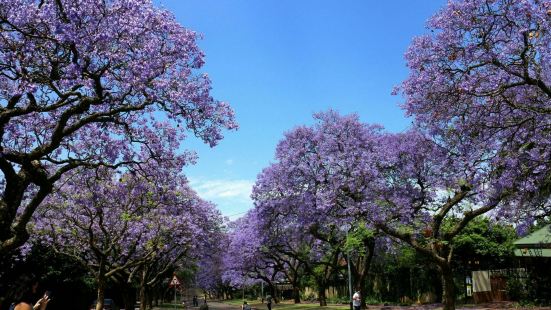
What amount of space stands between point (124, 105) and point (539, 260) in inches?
926

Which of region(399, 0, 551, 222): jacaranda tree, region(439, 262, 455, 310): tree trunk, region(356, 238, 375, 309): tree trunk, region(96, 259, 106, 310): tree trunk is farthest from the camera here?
region(356, 238, 375, 309): tree trunk

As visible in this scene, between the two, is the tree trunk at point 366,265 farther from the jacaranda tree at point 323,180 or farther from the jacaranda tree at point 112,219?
the jacaranda tree at point 112,219

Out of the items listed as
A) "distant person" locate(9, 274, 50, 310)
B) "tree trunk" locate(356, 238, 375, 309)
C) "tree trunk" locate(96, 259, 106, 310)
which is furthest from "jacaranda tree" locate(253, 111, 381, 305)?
"distant person" locate(9, 274, 50, 310)

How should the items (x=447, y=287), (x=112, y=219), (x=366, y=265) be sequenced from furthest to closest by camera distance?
1. (x=366, y=265)
2. (x=112, y=219)
3. (x=447, y=287)

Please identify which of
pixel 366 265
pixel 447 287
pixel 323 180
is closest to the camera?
pixel 447 287

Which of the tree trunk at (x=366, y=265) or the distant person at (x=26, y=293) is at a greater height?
the tree trunk at (x=366, y=265)

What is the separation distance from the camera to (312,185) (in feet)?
93.4

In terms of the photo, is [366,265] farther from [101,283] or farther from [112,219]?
[101,283]

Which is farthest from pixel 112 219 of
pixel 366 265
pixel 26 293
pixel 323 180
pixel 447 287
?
pixel 26 293

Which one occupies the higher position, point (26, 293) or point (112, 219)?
point (112, 219)

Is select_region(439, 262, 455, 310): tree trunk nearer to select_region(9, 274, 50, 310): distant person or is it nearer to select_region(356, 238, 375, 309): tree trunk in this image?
select_region(356, 238, 375, 309): tree trunk

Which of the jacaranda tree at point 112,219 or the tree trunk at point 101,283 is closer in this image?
the jacaranda tree at point 112,219

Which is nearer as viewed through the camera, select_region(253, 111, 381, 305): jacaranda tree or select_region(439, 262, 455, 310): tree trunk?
select_region(439, 262, 455, 310): tree trunk

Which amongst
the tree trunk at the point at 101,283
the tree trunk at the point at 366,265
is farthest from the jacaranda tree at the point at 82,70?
the tree trunk at the point at 366,265
